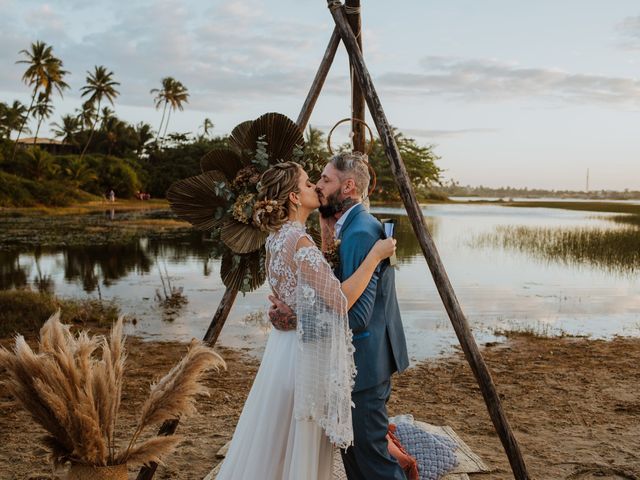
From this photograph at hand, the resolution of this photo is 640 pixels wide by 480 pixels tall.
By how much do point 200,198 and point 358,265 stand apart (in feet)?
4.46

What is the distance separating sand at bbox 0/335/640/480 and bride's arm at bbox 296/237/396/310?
6.92 ft

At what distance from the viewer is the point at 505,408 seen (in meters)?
6.18

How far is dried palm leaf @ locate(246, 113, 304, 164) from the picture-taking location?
3.96 metres

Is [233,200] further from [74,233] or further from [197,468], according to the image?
[74,233]

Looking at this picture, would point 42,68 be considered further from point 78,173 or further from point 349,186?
point 349,186

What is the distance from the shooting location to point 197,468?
15.1ft

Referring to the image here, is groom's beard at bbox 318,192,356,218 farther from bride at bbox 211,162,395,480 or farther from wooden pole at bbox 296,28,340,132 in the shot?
wooden pole at bbox 296,28,340,132

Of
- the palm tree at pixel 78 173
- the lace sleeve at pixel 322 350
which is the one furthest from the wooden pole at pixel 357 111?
the palm tree at pixel 78 173

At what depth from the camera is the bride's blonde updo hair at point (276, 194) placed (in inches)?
118

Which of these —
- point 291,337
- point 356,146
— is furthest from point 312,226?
point 291,337

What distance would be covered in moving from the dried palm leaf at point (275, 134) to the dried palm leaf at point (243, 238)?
1.57ft

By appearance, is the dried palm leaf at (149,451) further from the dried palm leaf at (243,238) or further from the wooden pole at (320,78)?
the wooden pole at (320,78)

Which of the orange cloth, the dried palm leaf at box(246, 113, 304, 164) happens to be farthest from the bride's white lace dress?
the dried palm leaf at box(246, 113, 304, 164)

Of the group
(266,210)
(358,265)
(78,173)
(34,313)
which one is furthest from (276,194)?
(78,173)
